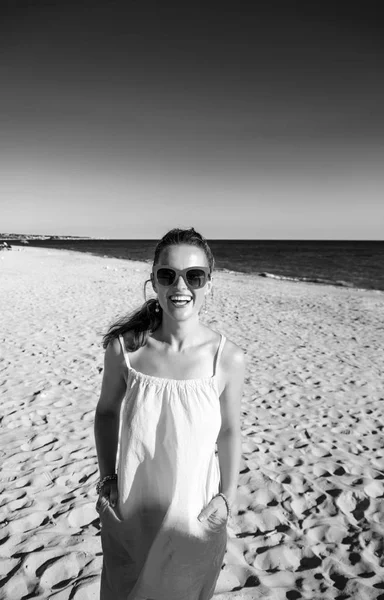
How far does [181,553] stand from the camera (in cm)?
149

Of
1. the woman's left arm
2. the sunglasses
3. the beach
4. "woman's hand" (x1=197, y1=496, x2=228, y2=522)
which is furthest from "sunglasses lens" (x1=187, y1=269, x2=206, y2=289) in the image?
the beach

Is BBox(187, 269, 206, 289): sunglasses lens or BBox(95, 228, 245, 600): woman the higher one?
BBox(187, 269, 206, 289): sunglasses lens

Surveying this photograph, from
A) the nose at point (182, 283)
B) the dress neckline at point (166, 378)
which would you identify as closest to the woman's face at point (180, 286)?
the nose at point (182, 283)

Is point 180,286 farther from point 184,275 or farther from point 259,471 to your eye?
point 259,471

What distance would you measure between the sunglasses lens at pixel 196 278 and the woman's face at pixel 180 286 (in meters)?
0.02

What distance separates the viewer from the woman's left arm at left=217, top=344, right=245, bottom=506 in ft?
5.46

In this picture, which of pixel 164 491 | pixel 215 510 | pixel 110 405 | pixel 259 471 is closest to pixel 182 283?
pixel 110 405

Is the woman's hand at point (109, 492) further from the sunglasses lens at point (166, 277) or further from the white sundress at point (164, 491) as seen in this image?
the sunglasses lens at point (166, 277)

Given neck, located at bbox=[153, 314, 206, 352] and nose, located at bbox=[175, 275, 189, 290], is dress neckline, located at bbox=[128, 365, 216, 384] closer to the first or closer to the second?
neck, located at bbox=[153, 314, 206, 352]

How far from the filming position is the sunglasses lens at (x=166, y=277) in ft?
5.42

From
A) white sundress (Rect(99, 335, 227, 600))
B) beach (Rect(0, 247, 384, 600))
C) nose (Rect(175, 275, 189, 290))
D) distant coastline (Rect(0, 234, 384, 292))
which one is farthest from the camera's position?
distant coastline (Rect(0, 234, 384, 292))

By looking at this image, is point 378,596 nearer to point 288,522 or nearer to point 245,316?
point 288,522

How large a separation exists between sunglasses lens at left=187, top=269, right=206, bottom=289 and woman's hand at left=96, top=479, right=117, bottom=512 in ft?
3.20

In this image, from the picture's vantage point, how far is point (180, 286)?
5.33 feet
